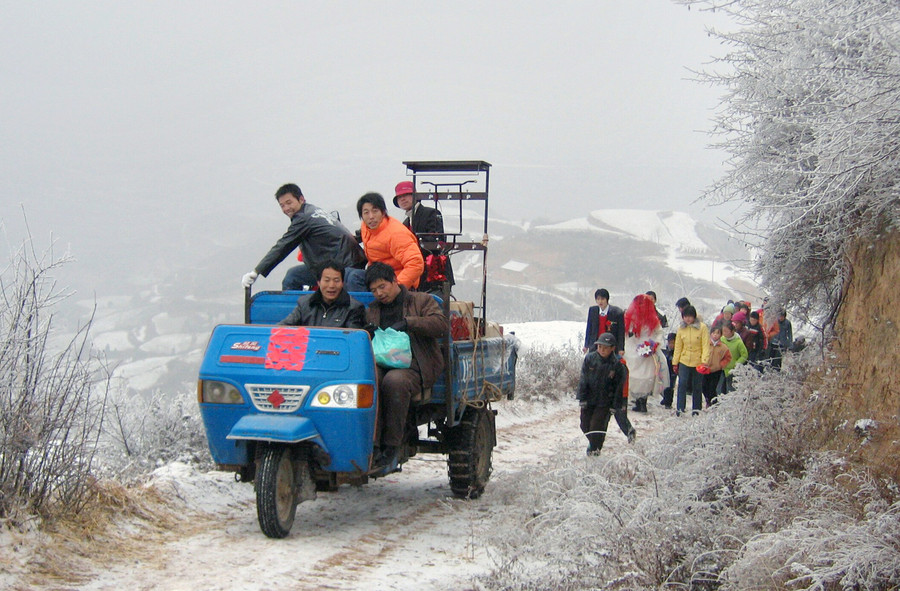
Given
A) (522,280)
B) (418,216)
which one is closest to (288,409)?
(418,216)

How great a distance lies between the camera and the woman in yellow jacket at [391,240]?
784 cm

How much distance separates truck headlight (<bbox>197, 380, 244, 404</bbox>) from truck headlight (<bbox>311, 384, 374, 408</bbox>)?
0.60 m

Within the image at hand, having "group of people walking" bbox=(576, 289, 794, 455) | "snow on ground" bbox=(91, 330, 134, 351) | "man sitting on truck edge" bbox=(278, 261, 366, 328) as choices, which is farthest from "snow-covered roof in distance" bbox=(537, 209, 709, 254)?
"man sitting on truck edge" bbox=(278, 261, 366, 328)

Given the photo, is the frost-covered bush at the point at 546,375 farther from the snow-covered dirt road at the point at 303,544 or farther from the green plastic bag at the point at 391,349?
the green plastic bag at the point at 391,349

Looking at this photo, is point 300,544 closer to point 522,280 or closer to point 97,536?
point 97,536

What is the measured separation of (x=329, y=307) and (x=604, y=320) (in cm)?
662

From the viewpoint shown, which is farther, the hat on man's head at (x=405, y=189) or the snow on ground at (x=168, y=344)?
the snow on ground at (x=168, y=344)

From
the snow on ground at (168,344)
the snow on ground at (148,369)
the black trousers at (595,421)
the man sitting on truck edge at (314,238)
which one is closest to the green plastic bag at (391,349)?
the man sitting on truck edge at (314,238)

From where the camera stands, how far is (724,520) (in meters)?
5.23

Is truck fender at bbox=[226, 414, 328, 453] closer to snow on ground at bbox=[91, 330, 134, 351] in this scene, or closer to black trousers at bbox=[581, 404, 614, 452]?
black trousers at bbox=[581, 404, 614, 452]

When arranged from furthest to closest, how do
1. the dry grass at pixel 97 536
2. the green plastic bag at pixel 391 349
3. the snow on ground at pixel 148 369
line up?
the snow on ground at pixel 148 369, the green plastic bag at pixel 391 349, the dry grass at pixel 97 536

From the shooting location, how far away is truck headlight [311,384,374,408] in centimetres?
625

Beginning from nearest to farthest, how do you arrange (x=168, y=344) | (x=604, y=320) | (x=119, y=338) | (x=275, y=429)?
(x=275, y=429)
(x=604, y=320)
(x=168, y=344)
(x=119, y=338)

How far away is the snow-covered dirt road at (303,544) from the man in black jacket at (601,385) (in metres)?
0.93
